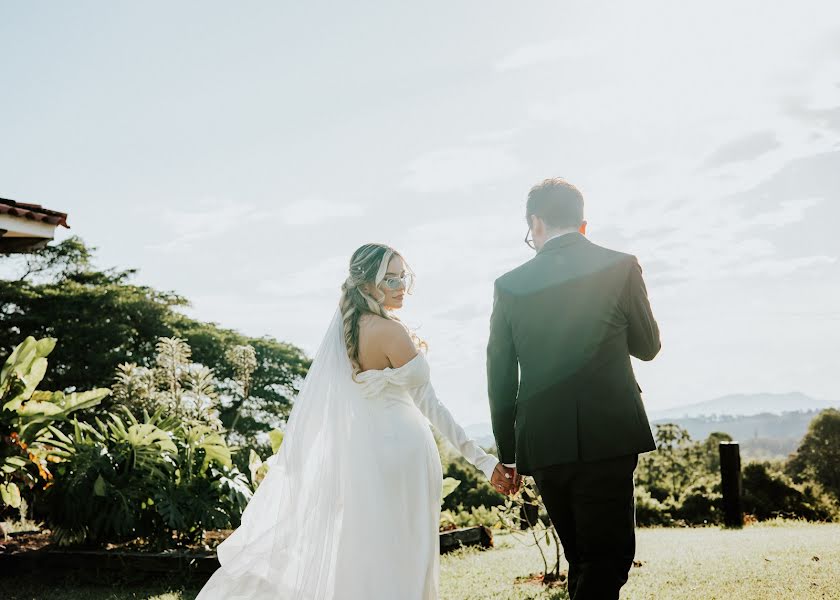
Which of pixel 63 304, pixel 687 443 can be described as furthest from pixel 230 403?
pixel 687 443

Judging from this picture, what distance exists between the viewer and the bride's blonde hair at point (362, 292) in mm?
4453

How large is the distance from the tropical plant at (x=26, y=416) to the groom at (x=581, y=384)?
6.07 meters

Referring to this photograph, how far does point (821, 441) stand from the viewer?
15.8 m

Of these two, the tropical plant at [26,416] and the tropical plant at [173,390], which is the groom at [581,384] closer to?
the tropical plant at [173,390]

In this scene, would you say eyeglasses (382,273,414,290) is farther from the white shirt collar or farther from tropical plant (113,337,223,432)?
tropical plant (113,337,223,432)

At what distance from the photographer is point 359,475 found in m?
4.24

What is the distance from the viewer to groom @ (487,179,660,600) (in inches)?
124

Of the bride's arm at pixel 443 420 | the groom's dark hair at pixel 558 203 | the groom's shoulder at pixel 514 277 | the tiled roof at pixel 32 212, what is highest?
the tiled roof at pixel 32 212

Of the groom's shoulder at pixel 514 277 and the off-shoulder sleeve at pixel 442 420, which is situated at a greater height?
the groom's shoulder at pixel 514 277

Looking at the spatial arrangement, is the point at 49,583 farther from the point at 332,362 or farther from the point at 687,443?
the point at 687,443

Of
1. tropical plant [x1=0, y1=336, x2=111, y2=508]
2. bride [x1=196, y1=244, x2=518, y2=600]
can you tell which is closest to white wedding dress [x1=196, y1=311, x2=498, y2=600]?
bride [x1=196, y1=244, x2=518, y2=600]

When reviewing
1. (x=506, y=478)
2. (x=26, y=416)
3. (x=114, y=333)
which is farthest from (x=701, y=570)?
(x=114, y=333)

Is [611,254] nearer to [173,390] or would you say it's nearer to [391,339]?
[391,339]

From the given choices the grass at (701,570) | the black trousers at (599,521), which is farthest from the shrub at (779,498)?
the black trousers at (599,521)
